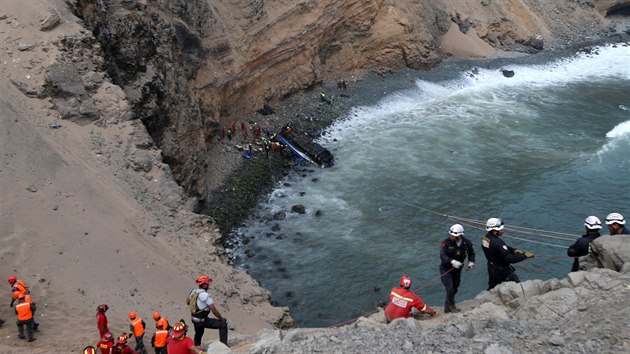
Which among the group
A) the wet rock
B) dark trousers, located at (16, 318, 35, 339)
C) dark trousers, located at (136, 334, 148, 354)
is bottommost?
the wet rock

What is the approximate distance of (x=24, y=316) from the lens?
10.8 m

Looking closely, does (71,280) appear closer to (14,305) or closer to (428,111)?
(14,305)

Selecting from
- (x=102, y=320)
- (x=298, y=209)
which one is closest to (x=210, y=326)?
(x=102, y=320)

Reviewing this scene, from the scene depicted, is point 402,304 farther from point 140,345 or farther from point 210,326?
point 140,345

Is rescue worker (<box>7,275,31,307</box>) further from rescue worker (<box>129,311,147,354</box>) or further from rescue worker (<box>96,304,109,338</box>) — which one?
rescue worker (<box>129,311,147,354</box>)

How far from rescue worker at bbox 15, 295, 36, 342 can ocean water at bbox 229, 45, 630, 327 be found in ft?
28.0

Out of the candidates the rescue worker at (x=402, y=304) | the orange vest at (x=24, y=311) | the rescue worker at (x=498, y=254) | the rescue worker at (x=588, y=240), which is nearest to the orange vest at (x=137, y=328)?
the orange vest at (x=24, y=311)

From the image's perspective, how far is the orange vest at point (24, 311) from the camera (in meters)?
10.7

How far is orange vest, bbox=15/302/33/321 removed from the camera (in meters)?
10.7

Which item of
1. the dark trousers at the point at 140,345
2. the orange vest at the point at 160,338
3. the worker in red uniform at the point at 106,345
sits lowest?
the dark trousers at the point at 140,345

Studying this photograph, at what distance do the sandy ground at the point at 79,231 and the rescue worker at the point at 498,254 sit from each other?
552 centimetres

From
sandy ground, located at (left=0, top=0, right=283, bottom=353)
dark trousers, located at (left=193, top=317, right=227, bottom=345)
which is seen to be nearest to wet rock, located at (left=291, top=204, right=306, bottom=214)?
sandy ground, located at (left=0, top=0, right=283, bottom=353)

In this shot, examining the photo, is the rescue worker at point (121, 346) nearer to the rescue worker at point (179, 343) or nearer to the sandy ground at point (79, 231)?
the sandy ground at point (79, 231)

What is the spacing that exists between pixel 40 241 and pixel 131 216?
2.34 meters
